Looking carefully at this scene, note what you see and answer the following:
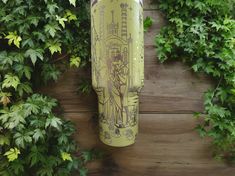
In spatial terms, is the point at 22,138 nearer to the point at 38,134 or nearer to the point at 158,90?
the point at 38,134

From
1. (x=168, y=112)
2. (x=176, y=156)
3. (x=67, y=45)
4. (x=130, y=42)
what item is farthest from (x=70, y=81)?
(x=176, y=156)

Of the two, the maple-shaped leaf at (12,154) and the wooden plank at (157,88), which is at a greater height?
the wooden plank at (157,88)

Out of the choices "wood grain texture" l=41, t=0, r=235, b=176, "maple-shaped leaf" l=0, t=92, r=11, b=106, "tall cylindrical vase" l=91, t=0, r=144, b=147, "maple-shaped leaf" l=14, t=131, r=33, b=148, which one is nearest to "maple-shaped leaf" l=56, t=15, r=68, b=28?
"tall cylindrical vase" l=91, t=0, r=144, b=147

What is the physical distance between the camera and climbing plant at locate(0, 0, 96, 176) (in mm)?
1166

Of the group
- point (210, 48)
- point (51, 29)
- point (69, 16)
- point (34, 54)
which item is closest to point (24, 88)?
point (34, 54)

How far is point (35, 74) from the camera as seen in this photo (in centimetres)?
132

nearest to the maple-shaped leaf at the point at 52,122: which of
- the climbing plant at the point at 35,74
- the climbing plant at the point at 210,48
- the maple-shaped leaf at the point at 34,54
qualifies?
the climbing plant at the point at 35,74

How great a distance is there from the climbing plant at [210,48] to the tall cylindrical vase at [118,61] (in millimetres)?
237

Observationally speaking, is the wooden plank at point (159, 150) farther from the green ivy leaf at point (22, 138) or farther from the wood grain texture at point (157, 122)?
the green ivy leaf at point (22, 138)

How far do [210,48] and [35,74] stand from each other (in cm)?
88

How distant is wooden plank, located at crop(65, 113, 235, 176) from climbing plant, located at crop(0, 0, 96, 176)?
0.13 metres

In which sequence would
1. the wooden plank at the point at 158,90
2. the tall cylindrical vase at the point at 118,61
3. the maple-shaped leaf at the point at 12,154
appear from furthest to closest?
the wooden plank at the point at 158,90 → the maple-shaped leaf at the point at 12,154 → the tall cylindrical vase at the point at 118,61

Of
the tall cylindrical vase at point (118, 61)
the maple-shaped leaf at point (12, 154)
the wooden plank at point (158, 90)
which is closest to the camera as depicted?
the tall cylindrical vase at point (118, 61)

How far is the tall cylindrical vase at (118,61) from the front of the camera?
3.54 ft
